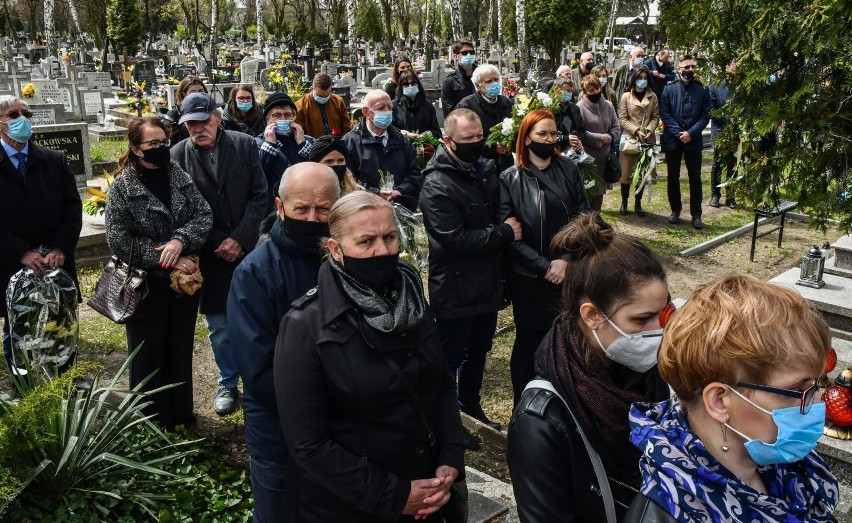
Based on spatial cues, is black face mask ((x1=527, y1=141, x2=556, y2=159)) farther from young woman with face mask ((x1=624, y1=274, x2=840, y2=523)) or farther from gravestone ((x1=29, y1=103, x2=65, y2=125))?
gravestone ((x1=29, y1=103, x2=65, y2=125))

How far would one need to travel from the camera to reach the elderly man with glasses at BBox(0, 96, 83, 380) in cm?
467

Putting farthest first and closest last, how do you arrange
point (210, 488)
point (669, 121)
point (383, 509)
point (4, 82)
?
1. point (4, 82)
2. point (669, 121)
3. point (210, 488)
4. point (383, 509)

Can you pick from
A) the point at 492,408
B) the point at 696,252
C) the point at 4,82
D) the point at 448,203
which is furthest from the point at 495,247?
the point at 4,82

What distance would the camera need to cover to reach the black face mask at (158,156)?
160 inches

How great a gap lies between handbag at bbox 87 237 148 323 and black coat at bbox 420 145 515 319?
157 cm

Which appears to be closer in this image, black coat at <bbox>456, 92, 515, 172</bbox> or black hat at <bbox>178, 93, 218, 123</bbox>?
black hat at <bbox>178, 93, 218, 123</bbox>

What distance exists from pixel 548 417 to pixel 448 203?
2.49m

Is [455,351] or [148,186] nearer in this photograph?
[148,186]

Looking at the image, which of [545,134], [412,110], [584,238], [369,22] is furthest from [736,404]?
[369,22]

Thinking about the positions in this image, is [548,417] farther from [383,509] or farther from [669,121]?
[669,121]

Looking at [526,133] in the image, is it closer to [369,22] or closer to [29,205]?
[29,205]

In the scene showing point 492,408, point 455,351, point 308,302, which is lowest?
point 492,408

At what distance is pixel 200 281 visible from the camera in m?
4.28

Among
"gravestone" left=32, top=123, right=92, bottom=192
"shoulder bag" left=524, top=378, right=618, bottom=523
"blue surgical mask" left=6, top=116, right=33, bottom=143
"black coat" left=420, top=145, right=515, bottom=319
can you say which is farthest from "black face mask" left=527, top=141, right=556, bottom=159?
"gravestone" left=32, top=123, right=92, bottom=192
